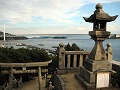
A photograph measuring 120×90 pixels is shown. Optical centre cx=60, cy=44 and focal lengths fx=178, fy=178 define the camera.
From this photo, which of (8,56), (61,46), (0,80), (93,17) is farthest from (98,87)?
(8,56)

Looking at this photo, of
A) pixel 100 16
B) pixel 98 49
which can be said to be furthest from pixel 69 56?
pixel 100 16

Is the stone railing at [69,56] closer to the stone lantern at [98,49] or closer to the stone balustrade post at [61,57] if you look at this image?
the stone balustrade post at [61,57]

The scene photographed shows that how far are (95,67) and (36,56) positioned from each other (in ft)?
59.9

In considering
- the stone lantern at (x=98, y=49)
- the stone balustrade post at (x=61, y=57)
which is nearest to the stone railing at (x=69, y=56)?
the stone balustrade post at (x=61, y=57)


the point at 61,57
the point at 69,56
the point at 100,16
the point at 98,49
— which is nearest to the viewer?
the point at 100,16

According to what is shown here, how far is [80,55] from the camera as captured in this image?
10883mm

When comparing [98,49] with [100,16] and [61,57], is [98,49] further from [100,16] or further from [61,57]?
[61,57]

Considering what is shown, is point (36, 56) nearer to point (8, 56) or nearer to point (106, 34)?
point (8, 56)

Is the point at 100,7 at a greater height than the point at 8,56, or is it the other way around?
the point at 100,7

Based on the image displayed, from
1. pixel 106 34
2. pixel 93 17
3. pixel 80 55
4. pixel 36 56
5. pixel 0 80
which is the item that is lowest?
pixel 0 80

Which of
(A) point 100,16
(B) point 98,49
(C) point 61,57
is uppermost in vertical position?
(A) point 100,16

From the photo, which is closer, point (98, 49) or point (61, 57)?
point (98, 49)

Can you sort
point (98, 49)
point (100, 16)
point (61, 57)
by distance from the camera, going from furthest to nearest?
point (61, 57)
point (98, 49)
point (100, 16)

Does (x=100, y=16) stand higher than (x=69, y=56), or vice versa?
(x=100, y=16)
